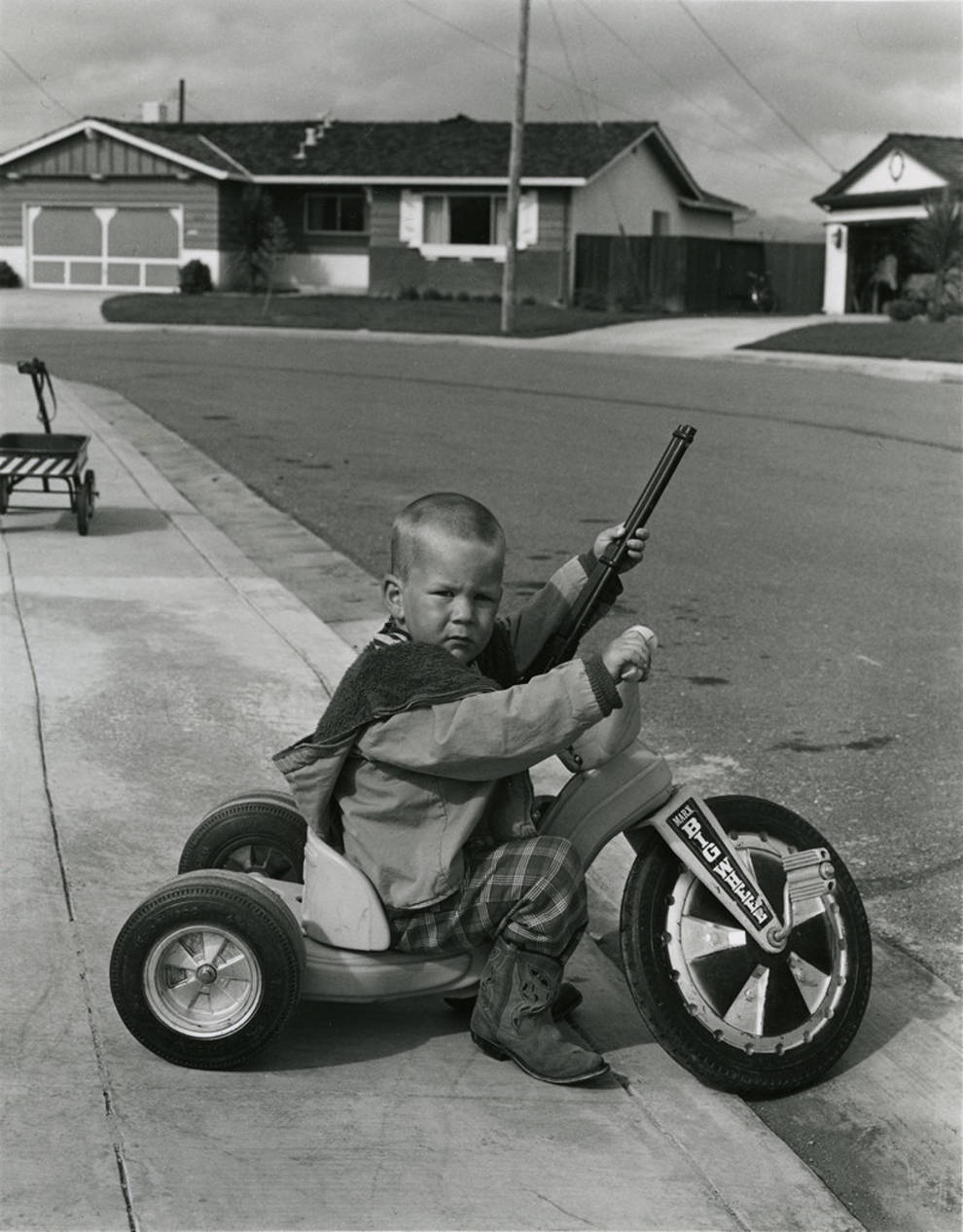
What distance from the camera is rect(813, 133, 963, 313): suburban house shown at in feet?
136

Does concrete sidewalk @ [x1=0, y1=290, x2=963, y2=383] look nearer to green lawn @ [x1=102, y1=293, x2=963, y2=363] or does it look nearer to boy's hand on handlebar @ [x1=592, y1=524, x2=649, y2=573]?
green lawn @ [x1=102, y1=293, x2=963, y2=363]

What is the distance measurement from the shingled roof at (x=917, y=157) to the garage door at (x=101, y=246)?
723 inches

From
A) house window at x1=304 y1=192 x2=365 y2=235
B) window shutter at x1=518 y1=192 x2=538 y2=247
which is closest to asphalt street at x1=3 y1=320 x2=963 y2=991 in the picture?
window shutter at x1=518 y1=192 x2=538 y2=247

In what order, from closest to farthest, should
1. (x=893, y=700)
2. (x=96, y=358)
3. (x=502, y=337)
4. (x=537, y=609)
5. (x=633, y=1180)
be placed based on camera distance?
(x=633, y=1180)
(x=537, y=609)
(x=893, y=700)
(x=96, y=358)
(x=502, y=337)

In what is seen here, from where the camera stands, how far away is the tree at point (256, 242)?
1886 inches

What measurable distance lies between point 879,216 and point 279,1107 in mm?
41581

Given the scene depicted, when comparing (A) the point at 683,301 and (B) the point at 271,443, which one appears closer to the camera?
(B) the point at 271,443

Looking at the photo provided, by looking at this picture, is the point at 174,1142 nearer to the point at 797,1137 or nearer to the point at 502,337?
the point at 797,1137

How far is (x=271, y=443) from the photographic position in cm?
1394

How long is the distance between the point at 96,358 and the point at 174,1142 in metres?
21.8

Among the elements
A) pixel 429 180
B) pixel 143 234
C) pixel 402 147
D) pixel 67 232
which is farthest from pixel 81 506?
pixel 67 232

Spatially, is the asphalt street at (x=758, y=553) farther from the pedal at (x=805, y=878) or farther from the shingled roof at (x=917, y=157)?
the shingled roof at (x=917, y=157)

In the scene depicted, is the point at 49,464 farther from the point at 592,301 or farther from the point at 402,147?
the point at 402,147

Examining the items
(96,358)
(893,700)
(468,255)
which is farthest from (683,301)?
(893,700)
